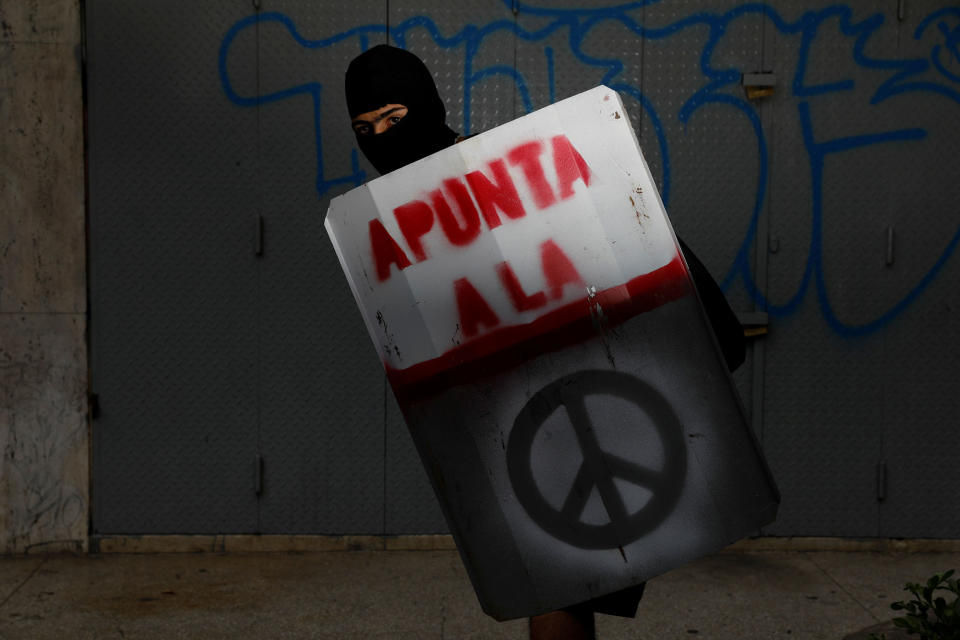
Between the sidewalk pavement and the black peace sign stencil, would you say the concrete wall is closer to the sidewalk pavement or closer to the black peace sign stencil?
the sidewalk pavement

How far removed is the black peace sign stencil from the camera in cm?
168

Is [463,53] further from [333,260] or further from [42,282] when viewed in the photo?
[42,282]

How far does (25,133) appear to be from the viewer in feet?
13.4

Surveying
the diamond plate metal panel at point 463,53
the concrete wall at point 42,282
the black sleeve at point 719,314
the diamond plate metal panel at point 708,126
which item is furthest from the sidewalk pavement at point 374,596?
the black sleeve at point 719,314

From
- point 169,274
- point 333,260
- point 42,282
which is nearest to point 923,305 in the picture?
point 333,260

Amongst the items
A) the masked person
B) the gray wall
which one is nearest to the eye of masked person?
the masked person

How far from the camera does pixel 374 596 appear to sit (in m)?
3.71

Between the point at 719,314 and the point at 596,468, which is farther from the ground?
the point at 719,314

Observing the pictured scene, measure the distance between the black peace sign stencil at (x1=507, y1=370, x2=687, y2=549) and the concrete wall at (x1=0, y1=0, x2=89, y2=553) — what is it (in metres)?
3.03

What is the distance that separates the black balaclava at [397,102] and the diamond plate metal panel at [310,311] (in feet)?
6.71

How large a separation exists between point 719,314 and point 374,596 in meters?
2.37

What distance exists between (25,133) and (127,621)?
2.10 meters

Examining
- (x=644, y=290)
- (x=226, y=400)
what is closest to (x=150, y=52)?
(x=226, y=400)

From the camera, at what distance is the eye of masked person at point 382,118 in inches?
80.7
